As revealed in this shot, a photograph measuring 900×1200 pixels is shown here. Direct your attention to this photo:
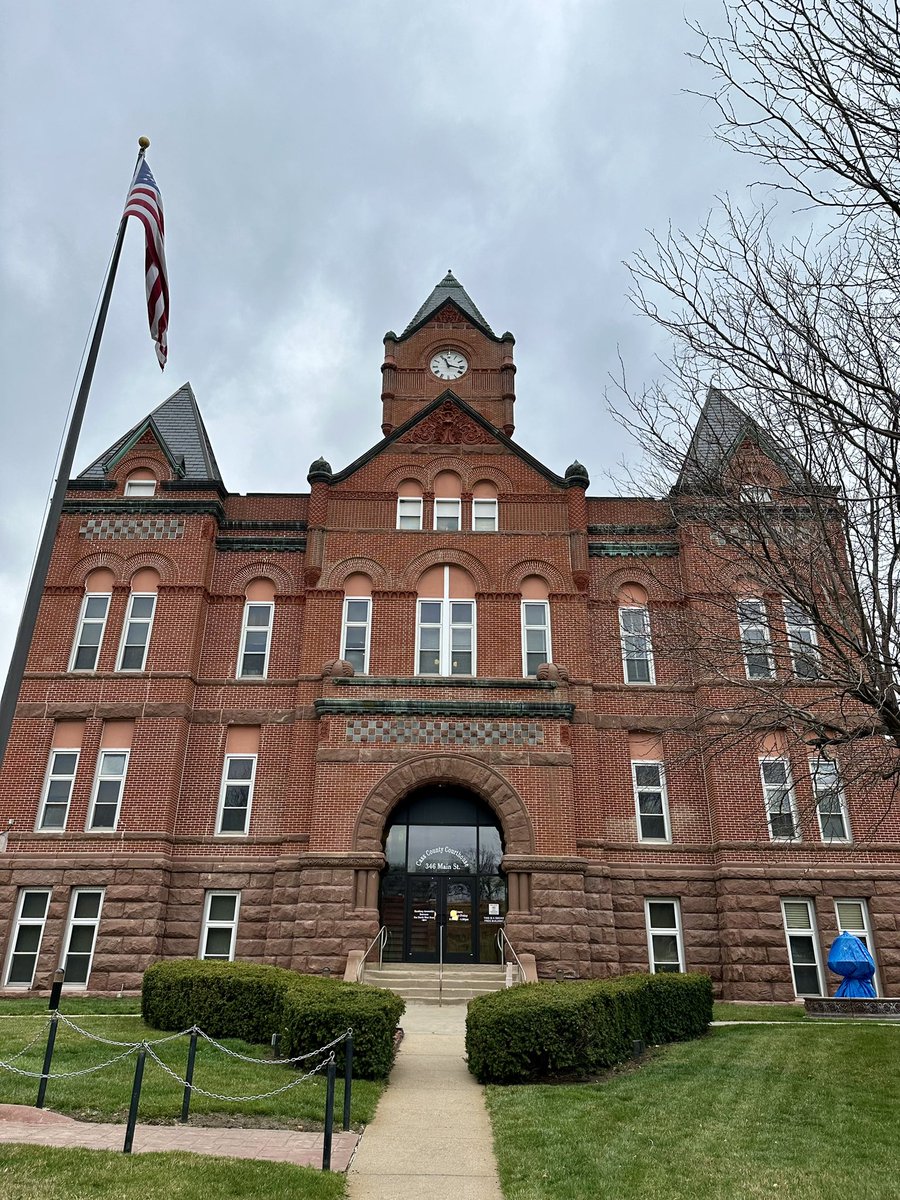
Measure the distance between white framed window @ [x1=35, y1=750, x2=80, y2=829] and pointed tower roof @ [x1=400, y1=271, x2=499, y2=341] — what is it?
17135 millimetres

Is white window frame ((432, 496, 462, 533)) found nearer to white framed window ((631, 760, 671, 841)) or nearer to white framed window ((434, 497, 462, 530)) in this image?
white framed window ((434, 497, 462, 530))

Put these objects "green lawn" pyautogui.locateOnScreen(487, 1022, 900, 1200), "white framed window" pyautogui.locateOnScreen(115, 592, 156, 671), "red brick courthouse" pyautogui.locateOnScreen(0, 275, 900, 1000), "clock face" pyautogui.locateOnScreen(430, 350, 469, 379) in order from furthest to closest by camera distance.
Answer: "clock face" pyautogui.locateOnScreen(430, 350, 469, 379) < "white framed window" pyautogui.locateOnScreen(115, 592, 156, 671) < "red brick courthouse" pyautogui.locateOnScreen(0, 275, 900, 1000) < "green lawn" pyautogui.locateOnScreen(487, 1022, 900, 1200)

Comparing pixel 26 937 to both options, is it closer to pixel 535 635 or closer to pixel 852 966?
pixel 535 635

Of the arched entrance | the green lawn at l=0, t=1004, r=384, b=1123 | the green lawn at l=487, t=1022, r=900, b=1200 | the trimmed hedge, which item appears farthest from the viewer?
the arched entrance

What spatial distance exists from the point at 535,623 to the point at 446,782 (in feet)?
15.7

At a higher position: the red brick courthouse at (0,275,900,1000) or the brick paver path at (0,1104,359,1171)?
the red brick courthouse at (0,275,900,1000)

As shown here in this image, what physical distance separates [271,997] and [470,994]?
20.2 ft

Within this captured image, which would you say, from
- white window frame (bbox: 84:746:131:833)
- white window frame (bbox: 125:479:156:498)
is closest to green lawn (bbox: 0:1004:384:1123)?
white window frame (bbox: 84:746:131:833)

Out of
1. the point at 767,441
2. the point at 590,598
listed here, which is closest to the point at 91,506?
the point at 590,598

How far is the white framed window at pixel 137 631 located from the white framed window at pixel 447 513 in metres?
7.61

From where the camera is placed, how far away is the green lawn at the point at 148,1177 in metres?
6.88

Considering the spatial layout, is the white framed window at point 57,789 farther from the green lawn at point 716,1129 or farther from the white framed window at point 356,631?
the green lawn at point 716,1129

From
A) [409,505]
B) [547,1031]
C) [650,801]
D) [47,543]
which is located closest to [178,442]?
[409,505]

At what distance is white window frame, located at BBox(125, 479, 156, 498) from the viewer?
24.7 metres
